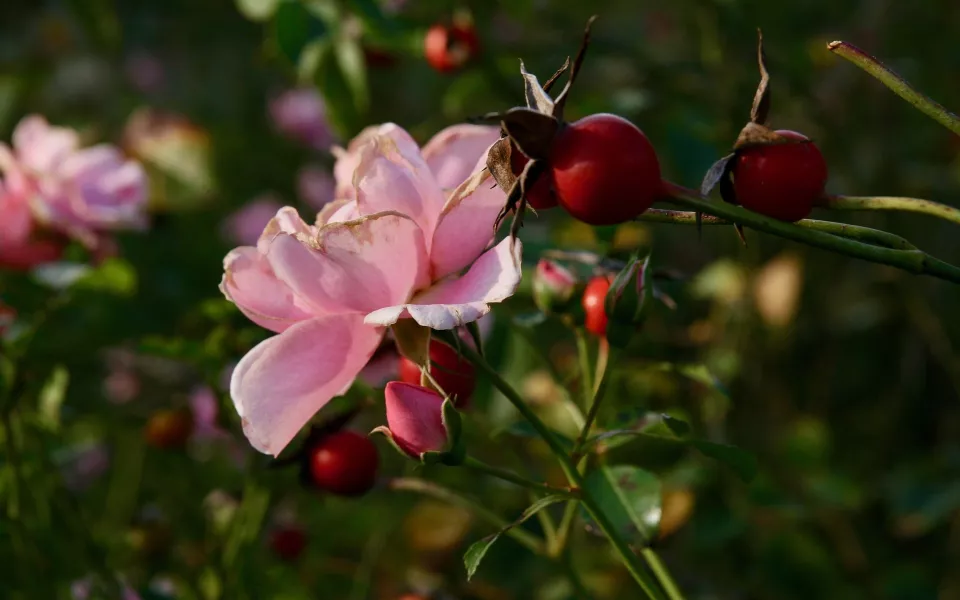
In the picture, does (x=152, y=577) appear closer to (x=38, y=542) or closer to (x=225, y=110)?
(x=38, y=542)

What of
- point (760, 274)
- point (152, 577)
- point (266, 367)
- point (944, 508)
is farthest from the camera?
point (760, 274)

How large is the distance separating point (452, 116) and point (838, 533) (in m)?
0.93

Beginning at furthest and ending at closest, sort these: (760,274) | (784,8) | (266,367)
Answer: (784,8)
(760,274)
(266,367)

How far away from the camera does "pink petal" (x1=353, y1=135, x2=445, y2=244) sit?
0.58 m

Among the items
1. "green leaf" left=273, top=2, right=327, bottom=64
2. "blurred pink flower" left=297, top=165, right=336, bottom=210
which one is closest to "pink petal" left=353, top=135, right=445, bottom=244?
"green leaf" left=273, top=2, right=327, bottom=64

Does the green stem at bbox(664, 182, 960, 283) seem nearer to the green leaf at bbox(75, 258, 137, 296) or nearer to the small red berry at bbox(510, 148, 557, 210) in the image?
the small red berry at bbox(510, 148, 557, 210)

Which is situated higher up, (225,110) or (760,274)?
(760,274)

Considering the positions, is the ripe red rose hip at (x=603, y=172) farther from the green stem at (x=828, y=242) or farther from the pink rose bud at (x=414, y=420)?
the pink rose bud at (x=414, y=420)

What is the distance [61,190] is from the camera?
3.88ft

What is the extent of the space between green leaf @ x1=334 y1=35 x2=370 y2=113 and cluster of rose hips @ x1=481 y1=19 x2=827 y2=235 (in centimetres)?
94

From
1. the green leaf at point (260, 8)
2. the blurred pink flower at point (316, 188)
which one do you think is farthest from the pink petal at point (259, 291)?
the blurred pink flower at point (316, 188)

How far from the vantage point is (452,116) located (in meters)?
1.46

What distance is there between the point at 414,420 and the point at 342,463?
8.3 inches

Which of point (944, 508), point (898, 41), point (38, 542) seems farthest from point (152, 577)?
point (898, 41)
